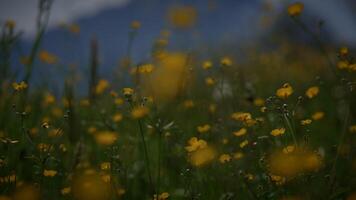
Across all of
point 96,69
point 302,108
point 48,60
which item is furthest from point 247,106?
point 48,60

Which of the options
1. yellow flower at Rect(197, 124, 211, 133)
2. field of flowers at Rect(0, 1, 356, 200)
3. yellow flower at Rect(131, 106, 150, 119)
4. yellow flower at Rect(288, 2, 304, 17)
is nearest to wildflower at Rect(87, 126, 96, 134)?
field of flowers at Rect(0, 1, 356, 200)

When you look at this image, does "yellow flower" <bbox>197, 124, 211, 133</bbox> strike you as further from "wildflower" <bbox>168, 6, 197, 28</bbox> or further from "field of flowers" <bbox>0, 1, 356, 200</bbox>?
"wildflower" <bbox>168, 6, 197, 28</bbox>

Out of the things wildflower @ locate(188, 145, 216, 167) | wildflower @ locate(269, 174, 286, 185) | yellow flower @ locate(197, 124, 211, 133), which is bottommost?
yellow flower @ locate(197, 124, 211, 133)

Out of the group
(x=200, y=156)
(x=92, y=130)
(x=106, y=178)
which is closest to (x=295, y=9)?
(x=200, y=156)

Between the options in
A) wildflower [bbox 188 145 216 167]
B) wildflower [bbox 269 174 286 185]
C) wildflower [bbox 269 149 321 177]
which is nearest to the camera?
wildflower [bbox 269 149 321 177]

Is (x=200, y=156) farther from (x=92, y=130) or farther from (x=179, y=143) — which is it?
(x=92, y=130)

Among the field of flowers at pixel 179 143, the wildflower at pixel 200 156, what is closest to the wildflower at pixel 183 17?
the field of flowers at pixel 179 143

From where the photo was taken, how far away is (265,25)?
21.2 feet

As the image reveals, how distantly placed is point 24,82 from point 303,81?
3452 millimetres

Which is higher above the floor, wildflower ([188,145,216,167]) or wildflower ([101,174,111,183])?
wildflower ([188,145,216,167])

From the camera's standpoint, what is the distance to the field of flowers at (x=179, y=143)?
180 cm

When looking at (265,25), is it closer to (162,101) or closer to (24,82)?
(162,101)

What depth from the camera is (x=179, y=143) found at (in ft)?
8.23

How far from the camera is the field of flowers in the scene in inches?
71.0
